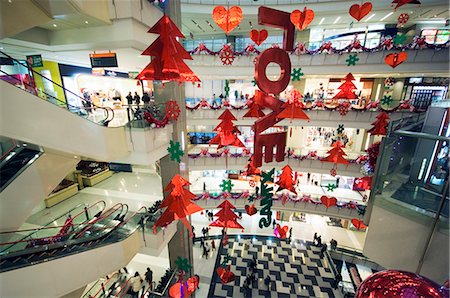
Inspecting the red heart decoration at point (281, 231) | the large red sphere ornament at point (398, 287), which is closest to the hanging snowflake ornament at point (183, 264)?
the red heart decoration at point (281, 231)

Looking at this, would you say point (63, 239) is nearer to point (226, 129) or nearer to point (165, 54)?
point (226, 129)

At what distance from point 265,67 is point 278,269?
1137cm

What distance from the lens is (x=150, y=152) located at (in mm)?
5957

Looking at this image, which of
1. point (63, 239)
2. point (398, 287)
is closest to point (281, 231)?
point (63, 239)

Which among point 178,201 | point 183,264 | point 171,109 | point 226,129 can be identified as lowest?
point 183,264

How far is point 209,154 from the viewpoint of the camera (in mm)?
12164

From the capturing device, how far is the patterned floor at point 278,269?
918cm

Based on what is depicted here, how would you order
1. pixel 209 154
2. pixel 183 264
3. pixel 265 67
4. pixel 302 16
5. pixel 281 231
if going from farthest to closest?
1. pixel 209 154
2. pixel 281 231
3. pixel 183 264
4. pixel 302 16
5. pixel 265 67

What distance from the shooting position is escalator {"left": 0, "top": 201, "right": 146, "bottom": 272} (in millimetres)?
3998

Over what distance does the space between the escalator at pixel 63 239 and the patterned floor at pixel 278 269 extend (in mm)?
5918

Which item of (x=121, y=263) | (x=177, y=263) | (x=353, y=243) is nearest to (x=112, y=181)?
(x=177, y=263)

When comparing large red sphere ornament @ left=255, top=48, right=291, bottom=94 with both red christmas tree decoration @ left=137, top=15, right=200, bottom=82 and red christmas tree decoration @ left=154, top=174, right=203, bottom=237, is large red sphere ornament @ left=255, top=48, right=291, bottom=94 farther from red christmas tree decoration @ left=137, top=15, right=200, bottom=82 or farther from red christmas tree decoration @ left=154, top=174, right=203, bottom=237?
red christmas tree decoration @ left=154, top=174, right=203, bottom=237

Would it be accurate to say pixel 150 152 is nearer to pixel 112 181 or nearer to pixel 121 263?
pixel 121 263

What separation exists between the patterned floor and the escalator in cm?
592
